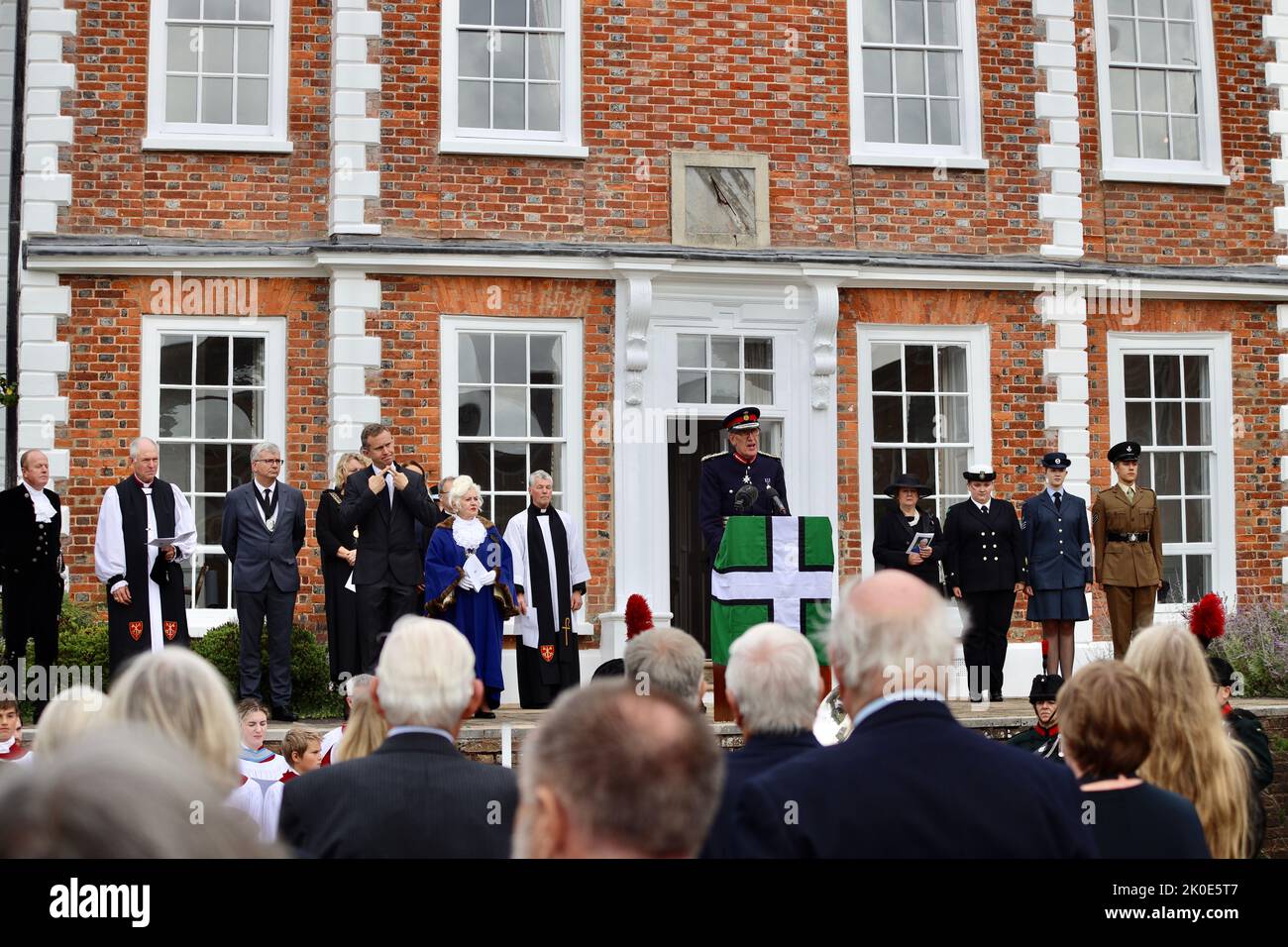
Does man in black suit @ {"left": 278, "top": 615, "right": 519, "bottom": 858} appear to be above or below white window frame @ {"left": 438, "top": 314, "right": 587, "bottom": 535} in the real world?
below

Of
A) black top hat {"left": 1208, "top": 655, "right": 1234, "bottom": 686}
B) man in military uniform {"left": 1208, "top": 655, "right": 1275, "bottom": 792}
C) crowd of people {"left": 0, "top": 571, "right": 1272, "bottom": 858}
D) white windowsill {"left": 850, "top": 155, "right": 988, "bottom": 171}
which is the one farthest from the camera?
white windowsill {"left": 850, "top": 155, "right": 988, "bottom": 171}

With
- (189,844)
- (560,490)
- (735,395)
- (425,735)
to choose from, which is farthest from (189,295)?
(189,844)

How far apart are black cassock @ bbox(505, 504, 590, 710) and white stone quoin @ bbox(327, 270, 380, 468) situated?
1892mm

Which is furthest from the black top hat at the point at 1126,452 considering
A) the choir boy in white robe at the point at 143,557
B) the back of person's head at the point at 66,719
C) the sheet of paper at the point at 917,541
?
the back of person's head at the point at 66,719

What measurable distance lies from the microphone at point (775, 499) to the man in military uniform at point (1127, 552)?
3.15 m

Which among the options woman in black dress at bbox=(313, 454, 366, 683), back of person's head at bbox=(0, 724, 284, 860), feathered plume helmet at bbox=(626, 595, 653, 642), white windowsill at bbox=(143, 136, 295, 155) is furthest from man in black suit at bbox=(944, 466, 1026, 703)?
back of person's head at bbox=(0, 724, 284, 860)

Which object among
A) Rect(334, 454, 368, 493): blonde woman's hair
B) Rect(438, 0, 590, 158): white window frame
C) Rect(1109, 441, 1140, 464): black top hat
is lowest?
Rect(334, 454, 368, 493): blonde woman's hair

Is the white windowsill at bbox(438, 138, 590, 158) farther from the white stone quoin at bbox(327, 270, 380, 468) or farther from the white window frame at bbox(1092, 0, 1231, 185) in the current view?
the white window frame at bbox(1092, 0, 1231, 185)

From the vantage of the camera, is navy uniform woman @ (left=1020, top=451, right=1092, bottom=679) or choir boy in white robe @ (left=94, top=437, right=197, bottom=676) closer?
choir boy in white robe @ (left=94, top=437, right=197, bottom=676)

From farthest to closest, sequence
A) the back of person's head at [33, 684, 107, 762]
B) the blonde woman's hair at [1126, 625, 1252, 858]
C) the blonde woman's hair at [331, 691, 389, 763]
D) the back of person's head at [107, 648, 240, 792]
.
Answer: the blonde woman's hair at [331, 691, 389, 763], the blonde woman's hair at [1126, 625, 1252, 858], the back of person's head at [33, 684, 107, 762], the back of person's head at [107, 648, 240, 792]

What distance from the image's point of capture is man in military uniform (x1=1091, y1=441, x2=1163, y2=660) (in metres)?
11.8

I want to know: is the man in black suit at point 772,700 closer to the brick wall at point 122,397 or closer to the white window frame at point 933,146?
the brick wall at point 122,397
